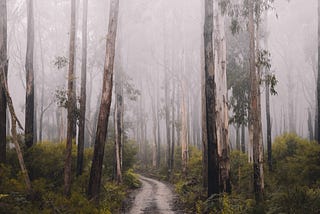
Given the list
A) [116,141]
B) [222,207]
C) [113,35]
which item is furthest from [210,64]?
[116,141]

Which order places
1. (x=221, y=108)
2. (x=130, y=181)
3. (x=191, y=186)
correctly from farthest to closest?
(x=130, y=181)
(x=191, y=186)
(x=221, y=108)

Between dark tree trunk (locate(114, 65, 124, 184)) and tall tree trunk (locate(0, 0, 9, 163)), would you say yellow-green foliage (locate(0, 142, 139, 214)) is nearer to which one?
tall tree trunk (locate(0, 0, 9, 163))

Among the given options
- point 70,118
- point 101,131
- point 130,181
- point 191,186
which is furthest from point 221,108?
point 130,181

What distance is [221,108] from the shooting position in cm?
1542

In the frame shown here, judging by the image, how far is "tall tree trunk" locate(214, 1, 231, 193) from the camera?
14008 mm

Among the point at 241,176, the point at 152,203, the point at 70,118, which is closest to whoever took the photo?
the point at 70,118

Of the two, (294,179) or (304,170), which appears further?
(294,179)

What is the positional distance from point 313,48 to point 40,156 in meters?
33.1

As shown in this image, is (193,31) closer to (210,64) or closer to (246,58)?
A: (246,58)

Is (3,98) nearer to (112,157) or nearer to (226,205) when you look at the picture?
(226,205)

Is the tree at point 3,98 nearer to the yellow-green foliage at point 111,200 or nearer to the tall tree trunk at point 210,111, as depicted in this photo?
the yellow-green foliage at point 111,200

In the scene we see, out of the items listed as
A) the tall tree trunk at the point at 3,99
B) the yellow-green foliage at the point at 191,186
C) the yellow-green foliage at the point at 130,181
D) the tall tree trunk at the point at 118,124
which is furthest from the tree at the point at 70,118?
the yellow-green foliage at the point at 130,181

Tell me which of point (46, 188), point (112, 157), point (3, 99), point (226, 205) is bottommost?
point (226, 205)

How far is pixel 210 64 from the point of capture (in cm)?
1240
